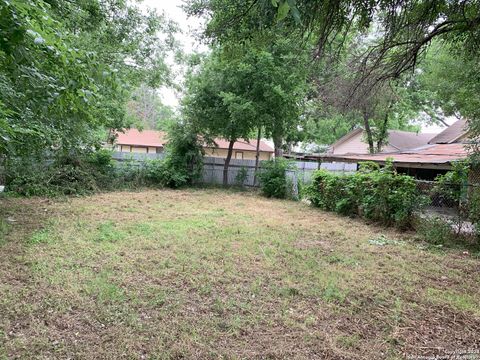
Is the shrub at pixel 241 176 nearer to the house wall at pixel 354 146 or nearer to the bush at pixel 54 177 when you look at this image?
the bush at pixel 54 177

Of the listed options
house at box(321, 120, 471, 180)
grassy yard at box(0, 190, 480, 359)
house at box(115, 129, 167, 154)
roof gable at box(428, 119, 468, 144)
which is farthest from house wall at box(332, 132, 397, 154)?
grassy yard at box(0, 190, 480, 359)

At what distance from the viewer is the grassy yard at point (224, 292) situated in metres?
2.49

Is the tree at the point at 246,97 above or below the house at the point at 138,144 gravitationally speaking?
above

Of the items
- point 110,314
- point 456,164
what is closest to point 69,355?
point 110,314

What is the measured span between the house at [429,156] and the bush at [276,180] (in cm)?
264

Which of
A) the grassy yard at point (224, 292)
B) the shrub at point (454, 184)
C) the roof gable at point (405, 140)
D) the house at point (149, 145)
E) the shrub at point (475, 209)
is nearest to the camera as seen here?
the grassy yard at point (224, 292)

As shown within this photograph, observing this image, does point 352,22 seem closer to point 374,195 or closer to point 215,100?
point 374,195

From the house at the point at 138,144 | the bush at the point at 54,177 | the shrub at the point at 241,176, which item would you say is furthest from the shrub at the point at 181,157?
the house at the point at 138,144

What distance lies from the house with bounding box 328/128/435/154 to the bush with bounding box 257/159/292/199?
33.2 ft

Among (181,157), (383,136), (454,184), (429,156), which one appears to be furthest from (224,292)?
(383,136)

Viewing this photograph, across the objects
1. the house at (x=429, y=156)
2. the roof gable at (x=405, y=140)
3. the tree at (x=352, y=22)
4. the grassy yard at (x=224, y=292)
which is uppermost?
the roof gable at (x=405, y=140)

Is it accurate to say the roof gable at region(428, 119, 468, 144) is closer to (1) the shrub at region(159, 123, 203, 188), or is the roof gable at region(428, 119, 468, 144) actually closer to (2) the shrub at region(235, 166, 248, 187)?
(2) the shrub at region(235, 166, 248, 187)

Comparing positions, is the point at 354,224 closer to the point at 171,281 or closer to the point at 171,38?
the point at 171,281

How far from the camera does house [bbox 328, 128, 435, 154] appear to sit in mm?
20219
